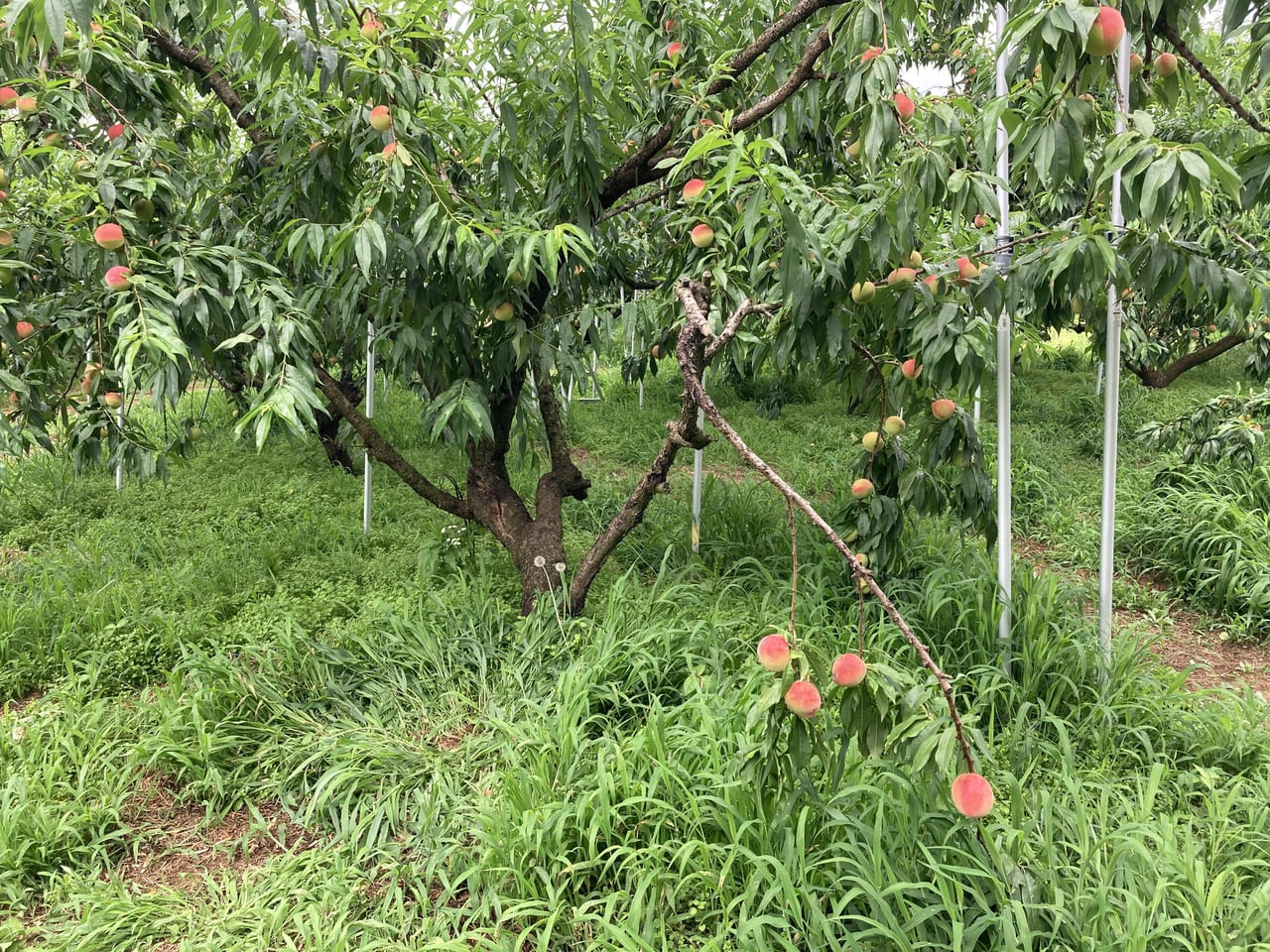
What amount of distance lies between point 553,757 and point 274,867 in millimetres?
708

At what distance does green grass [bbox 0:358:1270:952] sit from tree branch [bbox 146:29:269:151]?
66.9 inches

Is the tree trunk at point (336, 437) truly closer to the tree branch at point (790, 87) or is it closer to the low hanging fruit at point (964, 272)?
the tree branch at point (790, 87)

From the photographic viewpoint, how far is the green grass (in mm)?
1615

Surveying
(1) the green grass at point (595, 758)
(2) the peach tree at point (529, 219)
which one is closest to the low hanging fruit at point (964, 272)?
(2) the peach tree at point (529, 219)

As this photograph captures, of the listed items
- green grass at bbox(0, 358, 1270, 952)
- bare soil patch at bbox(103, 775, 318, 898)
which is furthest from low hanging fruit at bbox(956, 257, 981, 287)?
bare soil patch at bbox(103, 775, 318, 898)

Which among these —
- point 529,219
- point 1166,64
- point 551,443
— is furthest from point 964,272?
point 551,443

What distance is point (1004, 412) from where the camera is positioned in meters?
2.43

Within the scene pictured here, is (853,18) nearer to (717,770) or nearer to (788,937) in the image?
(717,770)

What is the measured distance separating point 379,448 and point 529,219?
111cm

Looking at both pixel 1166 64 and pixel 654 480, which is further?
pixel 654 480

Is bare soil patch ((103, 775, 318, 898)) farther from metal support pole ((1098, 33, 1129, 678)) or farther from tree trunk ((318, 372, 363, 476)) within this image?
Answer: tree trunk ((318, 372, 363, 476))

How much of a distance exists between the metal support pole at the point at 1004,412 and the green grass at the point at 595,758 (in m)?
0.10

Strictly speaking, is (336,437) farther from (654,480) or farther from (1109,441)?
(1109,441)

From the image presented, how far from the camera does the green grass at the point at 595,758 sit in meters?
1.62
